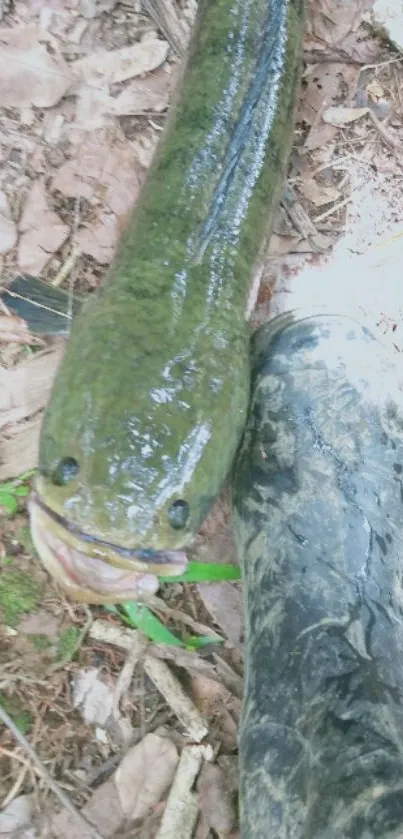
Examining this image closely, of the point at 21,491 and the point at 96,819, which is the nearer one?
the point at 96,819

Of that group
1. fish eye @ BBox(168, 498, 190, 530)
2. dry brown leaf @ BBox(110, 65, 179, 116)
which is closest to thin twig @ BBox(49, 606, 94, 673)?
fish eye @ BBox(168, 498, 190, 530)

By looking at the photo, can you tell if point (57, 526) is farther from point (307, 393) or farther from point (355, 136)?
point (355, 136)

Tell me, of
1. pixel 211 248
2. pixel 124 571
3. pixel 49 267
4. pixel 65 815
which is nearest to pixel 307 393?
pixel 211 248

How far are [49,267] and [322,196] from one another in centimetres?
108

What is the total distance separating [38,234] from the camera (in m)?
3.11

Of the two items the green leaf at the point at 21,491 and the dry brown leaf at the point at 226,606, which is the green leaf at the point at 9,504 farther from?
the dry brown leaf at the point at 226,606

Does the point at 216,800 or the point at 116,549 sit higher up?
the point at 116,549

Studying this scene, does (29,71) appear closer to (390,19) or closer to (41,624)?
(390,19)

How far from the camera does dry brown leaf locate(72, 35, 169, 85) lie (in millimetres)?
3354

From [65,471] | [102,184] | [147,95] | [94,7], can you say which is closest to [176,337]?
[65,471]

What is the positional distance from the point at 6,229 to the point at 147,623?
1.43 meters

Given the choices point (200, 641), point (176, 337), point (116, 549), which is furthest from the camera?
point (200, 641)

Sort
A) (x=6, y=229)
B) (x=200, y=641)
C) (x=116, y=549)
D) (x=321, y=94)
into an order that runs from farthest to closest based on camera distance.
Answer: (x=321, y=94)
(x=6, y=229)
(x=200, y=641)
(x=116, y=549)

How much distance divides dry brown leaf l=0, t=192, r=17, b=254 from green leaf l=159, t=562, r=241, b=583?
1.26m
